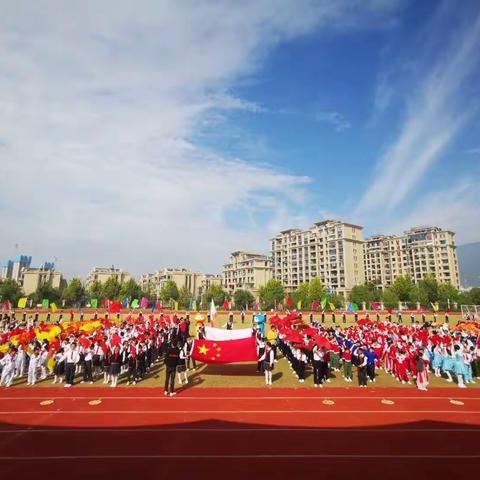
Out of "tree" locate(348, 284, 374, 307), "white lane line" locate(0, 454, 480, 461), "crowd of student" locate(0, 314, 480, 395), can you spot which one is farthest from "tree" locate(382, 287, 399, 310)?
"white lane line" locate(0, 454, 480, 461)

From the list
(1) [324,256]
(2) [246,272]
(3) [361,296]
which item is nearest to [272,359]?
(3) [361,296]

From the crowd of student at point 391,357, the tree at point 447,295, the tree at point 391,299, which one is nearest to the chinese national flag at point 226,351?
the crowd of student at point 391,357

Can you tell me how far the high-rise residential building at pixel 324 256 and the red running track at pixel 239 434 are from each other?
10703cm

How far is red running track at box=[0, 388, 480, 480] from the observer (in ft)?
27.0

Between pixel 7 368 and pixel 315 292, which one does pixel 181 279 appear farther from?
pixel 7 368

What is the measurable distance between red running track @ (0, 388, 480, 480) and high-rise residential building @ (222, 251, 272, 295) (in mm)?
117833

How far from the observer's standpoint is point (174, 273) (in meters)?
155

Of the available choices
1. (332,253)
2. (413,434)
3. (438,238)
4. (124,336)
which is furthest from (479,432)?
(438,238)

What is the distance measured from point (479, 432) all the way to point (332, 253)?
114m

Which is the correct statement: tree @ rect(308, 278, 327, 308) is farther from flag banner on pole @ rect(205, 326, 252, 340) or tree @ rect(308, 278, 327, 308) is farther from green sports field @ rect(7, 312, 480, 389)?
flag banner on pole @ rect(205, 326, 252, 340)

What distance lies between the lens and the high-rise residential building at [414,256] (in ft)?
397

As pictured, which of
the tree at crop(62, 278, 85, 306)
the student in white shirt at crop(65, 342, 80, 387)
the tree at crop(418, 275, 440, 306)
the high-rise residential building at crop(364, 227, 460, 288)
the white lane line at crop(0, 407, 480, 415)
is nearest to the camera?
the white lane line at crop(0, 407, 480, 415)

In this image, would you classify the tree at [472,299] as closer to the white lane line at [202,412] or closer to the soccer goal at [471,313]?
the soccer goal at [471,313]

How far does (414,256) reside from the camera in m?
126
